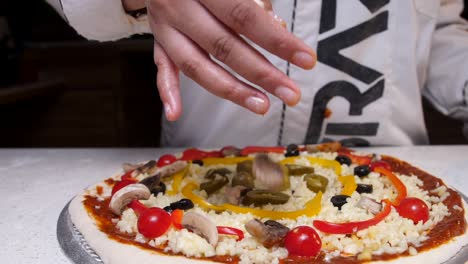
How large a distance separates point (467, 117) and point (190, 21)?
989 millimetres

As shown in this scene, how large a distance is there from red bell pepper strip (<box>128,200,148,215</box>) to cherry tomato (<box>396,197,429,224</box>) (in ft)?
1.44

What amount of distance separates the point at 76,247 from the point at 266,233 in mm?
314

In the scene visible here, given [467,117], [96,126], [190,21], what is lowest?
[96,126]

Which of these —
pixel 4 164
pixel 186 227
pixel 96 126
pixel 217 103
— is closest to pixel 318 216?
pixel 186 227

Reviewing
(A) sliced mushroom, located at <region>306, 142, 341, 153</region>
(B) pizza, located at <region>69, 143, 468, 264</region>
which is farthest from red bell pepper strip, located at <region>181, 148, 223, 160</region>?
(A) sliced mushroom, located at <region>306, 142, 341, 153</region>

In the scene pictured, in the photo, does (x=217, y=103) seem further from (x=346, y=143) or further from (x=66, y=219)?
(x=66, y=219)

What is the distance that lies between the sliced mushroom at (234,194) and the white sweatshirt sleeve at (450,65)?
0.76 metres

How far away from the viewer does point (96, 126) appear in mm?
2730

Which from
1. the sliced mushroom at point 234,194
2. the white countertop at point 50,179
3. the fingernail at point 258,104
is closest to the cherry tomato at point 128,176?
the white countertop at point 50,179

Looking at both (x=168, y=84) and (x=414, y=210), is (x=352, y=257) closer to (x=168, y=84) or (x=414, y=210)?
(x=414, y=210)

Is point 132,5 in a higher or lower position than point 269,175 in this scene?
higher

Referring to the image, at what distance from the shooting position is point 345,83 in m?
1.34

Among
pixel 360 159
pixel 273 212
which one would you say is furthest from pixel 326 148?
pixel 273 212

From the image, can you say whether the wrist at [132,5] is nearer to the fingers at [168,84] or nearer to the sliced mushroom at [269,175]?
the fingers at [168,84]
